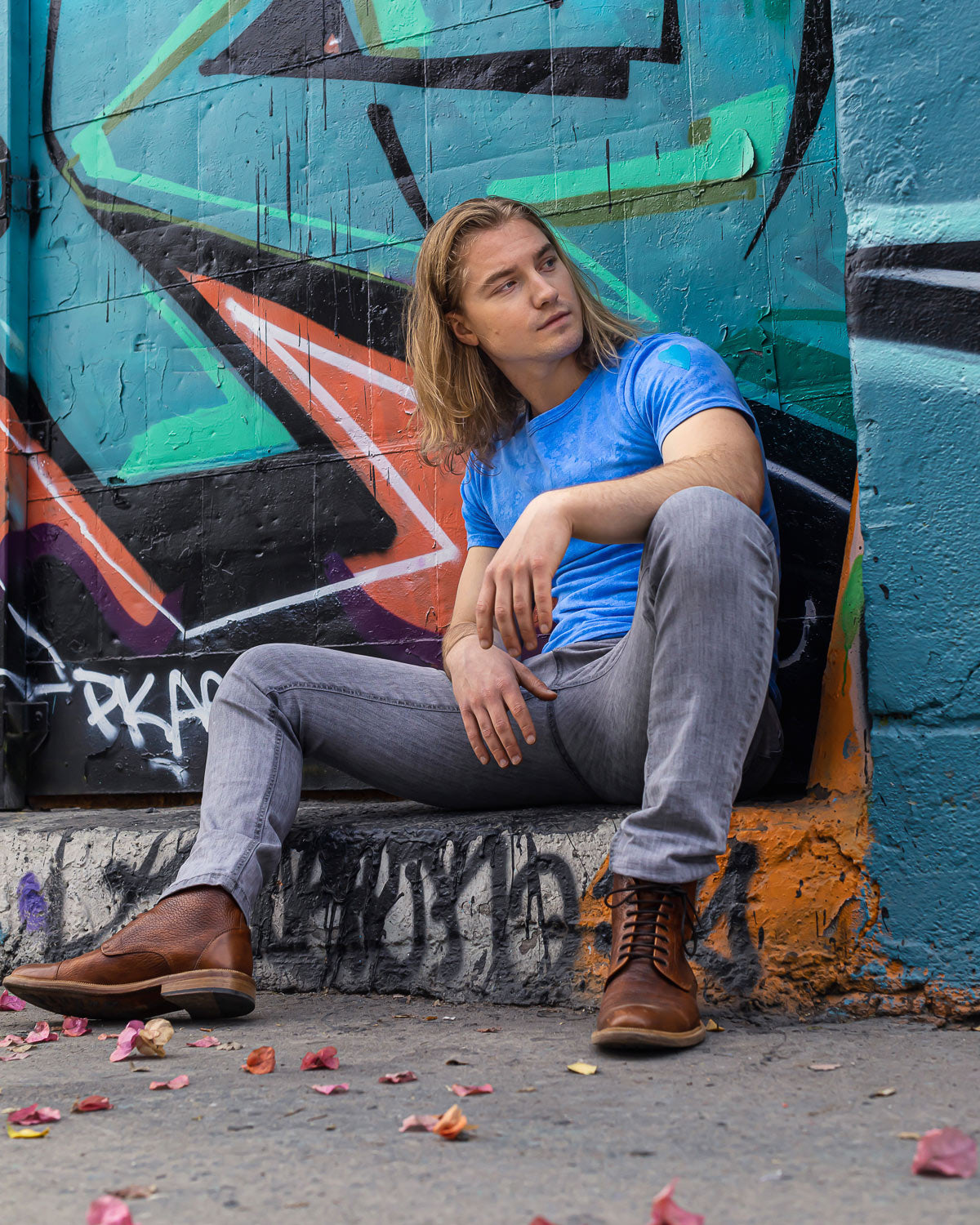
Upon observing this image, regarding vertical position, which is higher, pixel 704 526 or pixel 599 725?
pixel 704 526

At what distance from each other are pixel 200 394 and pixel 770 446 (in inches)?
71.4

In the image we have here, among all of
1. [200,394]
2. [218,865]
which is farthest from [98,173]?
[218,865]

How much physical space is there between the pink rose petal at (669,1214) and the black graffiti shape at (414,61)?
2649 mm

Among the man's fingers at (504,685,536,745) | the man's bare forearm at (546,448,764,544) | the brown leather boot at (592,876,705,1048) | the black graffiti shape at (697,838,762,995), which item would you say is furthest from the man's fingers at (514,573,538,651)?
the black graffiti shape at (697,838,762,995)

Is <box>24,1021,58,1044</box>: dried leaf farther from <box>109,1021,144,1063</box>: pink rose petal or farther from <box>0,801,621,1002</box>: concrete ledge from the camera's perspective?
<box>0,801,621,1002</box>: concrete ledge

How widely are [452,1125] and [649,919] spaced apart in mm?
470

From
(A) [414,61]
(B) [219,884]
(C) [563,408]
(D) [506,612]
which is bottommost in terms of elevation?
(B) [219,884]

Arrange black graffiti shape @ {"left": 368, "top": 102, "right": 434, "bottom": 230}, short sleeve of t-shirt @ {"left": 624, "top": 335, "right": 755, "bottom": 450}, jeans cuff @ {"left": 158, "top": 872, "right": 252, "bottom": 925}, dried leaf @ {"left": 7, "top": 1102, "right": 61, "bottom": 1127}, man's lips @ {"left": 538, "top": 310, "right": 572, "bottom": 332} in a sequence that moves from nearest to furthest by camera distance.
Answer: dried leaf @ {"left": 7, "top": 1102, "right": 61, "bottom": 1127}, jeans cuff @ {"left": 158, "top": 872, "right": 252, "bottom": 925}, short sleeve of t-shirt @ {"left": 624, "top": 335, "right": 755, "bottom": 450}, man's lips @ {"left": 538, "top": 310, "right": 572, "bottom": 332}, black graffiti shape @ {"left": 368, "top": 102, "right": 434, "bottom": 230}

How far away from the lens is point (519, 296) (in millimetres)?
2273

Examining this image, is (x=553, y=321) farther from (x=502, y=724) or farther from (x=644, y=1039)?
(x=644, y=1039)

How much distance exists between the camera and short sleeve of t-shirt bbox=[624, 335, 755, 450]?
1.96m

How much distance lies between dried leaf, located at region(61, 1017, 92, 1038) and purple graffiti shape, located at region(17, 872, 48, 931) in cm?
66

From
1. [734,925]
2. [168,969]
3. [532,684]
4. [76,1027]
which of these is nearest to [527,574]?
[532,684]

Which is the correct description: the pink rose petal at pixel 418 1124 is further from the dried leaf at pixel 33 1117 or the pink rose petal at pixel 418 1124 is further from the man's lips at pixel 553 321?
the man's lips at pixel 553 321
